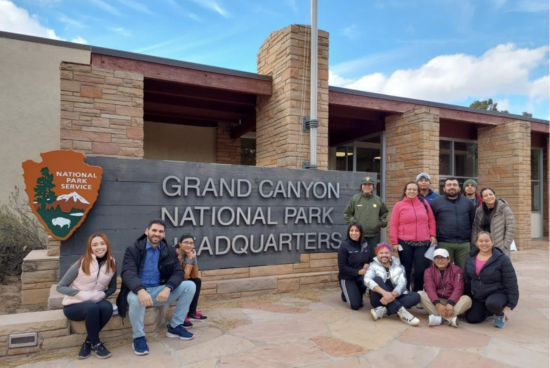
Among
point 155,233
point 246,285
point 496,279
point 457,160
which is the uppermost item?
point 457,160

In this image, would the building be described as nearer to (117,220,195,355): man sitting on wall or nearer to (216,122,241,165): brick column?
(216,122,241,165): brick column

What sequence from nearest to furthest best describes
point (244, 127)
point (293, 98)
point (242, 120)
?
1. point (293, 98)
2. point (244, 127)
3. point (242, 120)

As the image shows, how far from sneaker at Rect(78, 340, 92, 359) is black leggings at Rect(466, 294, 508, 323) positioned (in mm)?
3808

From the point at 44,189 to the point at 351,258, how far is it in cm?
358

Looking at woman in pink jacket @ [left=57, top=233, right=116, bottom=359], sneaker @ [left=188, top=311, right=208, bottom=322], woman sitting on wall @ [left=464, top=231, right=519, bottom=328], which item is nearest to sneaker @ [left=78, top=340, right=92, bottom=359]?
woman in pink jacket @ [left=57, top=233, right=116, bottom=359]

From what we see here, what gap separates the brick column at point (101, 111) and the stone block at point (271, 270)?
9.12 feet

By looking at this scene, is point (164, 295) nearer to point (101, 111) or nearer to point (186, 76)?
point (101, 111)

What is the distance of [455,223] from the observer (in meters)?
4.59

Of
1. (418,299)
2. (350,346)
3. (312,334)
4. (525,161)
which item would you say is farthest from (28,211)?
(525,161)

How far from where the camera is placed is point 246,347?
3.35m

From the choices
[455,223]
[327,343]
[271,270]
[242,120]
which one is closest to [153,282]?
[327,343]

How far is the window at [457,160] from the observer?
36.7 feet

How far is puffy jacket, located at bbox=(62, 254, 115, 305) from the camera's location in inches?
126

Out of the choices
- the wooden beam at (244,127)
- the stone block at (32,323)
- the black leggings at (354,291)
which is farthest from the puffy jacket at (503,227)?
the wooden beam at (244,127)
